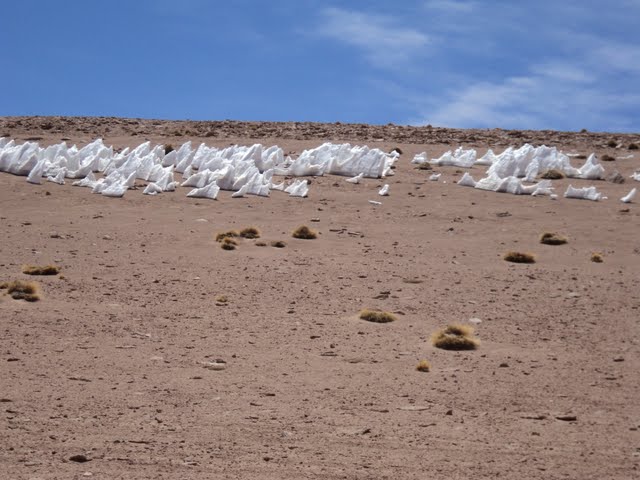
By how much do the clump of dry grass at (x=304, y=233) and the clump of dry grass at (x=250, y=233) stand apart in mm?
722

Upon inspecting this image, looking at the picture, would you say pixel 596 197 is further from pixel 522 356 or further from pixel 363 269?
pixel 522 356

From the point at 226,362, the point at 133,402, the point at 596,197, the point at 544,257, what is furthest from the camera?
the point at 596,197

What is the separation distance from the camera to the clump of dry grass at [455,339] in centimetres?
1289

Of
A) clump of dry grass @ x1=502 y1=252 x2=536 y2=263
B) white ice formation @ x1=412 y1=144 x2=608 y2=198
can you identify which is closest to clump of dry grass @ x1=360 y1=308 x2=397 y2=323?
clump of dry grass @ x1=502 y1=252 x2=536 y2=263

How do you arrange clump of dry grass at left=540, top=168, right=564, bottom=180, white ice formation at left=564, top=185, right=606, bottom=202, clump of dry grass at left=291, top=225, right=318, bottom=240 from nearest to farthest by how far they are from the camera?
clump of dry grass at left=291, top=225, right=318, bottom=240, white ice formation at left=564, top=185, right=606, bottom=202, clump of dry grass at left=540, top=168, right=564, bottom=180

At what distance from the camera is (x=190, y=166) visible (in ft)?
85.0

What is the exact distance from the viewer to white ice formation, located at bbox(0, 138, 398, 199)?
78.9 feet

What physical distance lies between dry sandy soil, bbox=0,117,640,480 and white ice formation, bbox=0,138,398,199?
594mm

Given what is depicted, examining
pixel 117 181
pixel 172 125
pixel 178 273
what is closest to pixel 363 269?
pixel 178 273

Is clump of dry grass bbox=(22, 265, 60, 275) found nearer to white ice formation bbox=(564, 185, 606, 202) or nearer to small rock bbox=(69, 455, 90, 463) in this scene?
small rock bbox=(69, 455, 90, 463)

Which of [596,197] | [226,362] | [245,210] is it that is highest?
[596,197]

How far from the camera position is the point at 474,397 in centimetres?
1072

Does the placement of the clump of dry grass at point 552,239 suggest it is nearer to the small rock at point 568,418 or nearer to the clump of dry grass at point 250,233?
the clump of dry grass at point 250,233

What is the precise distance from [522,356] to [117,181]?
45.8ft
